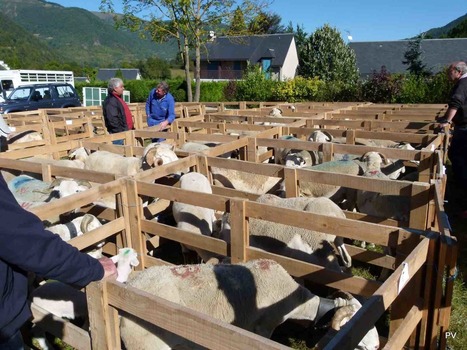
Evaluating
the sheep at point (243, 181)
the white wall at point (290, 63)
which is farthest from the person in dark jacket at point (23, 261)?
the white wall at point (290, 63)

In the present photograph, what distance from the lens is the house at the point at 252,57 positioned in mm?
50938

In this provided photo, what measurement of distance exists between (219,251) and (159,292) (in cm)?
109

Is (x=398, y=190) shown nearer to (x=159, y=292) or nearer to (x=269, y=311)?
(x=269, y=311)

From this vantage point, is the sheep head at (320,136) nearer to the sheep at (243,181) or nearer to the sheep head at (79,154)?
the sheep at (243,181)

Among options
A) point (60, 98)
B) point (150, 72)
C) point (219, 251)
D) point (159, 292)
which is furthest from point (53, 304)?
point (150, 72)

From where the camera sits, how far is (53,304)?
2836 mm

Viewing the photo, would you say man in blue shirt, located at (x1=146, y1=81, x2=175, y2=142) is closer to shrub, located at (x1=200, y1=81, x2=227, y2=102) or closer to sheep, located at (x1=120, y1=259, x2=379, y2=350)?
sheep, located at (x1=120, y1=259, x2=379, y2=350)

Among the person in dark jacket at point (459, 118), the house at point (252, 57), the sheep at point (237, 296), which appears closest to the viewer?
the sheep at point (237, 296)

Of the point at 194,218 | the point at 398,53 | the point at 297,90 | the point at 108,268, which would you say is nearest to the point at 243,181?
the point at 194,218

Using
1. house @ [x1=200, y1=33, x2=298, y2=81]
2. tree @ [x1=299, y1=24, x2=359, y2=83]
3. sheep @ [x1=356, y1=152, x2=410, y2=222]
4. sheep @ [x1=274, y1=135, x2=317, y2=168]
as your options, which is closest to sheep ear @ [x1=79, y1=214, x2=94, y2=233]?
sheep @ [x1=356, y1=152, x2=410, y2=222]

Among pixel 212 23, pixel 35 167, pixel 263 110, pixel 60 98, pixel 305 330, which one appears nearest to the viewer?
pixel 305 330

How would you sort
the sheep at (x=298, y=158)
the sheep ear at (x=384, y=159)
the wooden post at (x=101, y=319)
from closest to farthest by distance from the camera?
the wooden post at (x=101, y=319)
the sheep ear at (x=384, y=159)
the sheep at (x=298, y=158)

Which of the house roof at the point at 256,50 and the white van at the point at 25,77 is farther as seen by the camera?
the house roof at the point at 256,50

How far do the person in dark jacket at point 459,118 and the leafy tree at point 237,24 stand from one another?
70.2 ft
